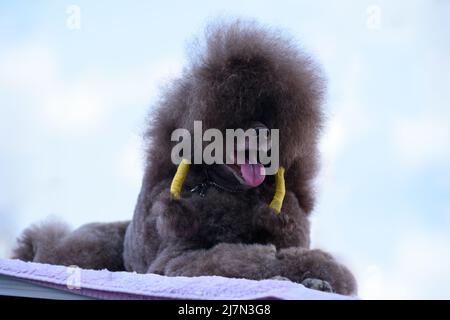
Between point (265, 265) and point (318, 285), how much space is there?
94 millimetres

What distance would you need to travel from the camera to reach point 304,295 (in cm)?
69

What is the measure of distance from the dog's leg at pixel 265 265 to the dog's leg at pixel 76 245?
32 cm

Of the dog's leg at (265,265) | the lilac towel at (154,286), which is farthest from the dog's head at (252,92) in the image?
the lilac towel at (154,286)

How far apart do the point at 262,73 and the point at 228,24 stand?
0.41ft

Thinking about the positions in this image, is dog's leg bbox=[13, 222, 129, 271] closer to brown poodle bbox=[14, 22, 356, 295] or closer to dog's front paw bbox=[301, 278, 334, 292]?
brown poodle bbox=[14, 22, 356, 295]

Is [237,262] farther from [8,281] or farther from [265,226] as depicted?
[8,281]

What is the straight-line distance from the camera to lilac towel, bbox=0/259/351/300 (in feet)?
2.33

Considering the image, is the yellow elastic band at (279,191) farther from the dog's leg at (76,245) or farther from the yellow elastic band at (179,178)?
the dog's leg at (76,245)

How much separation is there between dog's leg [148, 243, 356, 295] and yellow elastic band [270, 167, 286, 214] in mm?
93

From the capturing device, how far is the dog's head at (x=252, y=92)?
1014 mm

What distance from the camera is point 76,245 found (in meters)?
1.28
